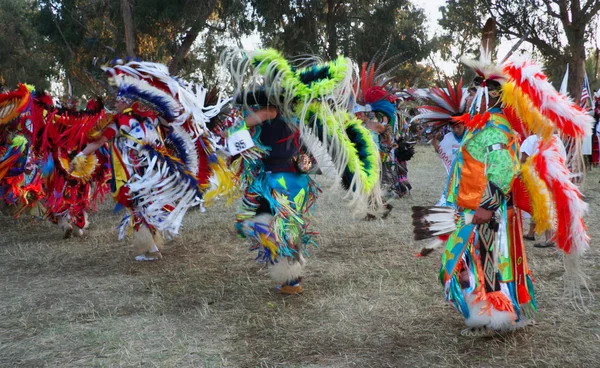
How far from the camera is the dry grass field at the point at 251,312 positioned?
3.44m

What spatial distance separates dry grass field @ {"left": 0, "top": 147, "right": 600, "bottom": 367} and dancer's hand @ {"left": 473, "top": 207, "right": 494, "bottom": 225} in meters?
0.76

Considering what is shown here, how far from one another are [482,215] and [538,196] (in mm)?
366

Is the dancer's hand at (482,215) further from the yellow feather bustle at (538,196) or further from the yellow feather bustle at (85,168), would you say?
the yellow feather bustle at (85,168)

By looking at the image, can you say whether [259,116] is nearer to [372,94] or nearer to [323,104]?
[323,104]

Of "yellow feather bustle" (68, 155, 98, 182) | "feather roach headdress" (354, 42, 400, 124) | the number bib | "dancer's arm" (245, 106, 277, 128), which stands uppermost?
"feather roach headdress" (354, 42, 400, 124)

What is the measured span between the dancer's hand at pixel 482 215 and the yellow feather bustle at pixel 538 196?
29 centimetres

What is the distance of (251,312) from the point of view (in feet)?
14.1

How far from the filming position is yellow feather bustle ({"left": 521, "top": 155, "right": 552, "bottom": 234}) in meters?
3.39

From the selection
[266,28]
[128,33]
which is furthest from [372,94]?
[266,28]

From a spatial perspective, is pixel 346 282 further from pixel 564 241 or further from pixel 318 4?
pixel 318 4

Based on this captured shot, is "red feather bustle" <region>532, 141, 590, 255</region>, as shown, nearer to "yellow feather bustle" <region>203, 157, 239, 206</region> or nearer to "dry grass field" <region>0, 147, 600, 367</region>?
"dry grass field" <region>0, 147, 600, 367</region>

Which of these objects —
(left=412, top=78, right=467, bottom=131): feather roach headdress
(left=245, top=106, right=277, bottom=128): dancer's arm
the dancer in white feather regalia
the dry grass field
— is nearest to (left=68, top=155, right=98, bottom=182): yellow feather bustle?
the dry grass field

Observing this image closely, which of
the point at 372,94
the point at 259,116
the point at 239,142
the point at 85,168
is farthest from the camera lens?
the point at 85,168

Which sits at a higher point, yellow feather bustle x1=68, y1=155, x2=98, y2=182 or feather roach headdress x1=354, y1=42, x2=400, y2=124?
feather roach headdress x1=354, y1=42, x2=400, y2=124
